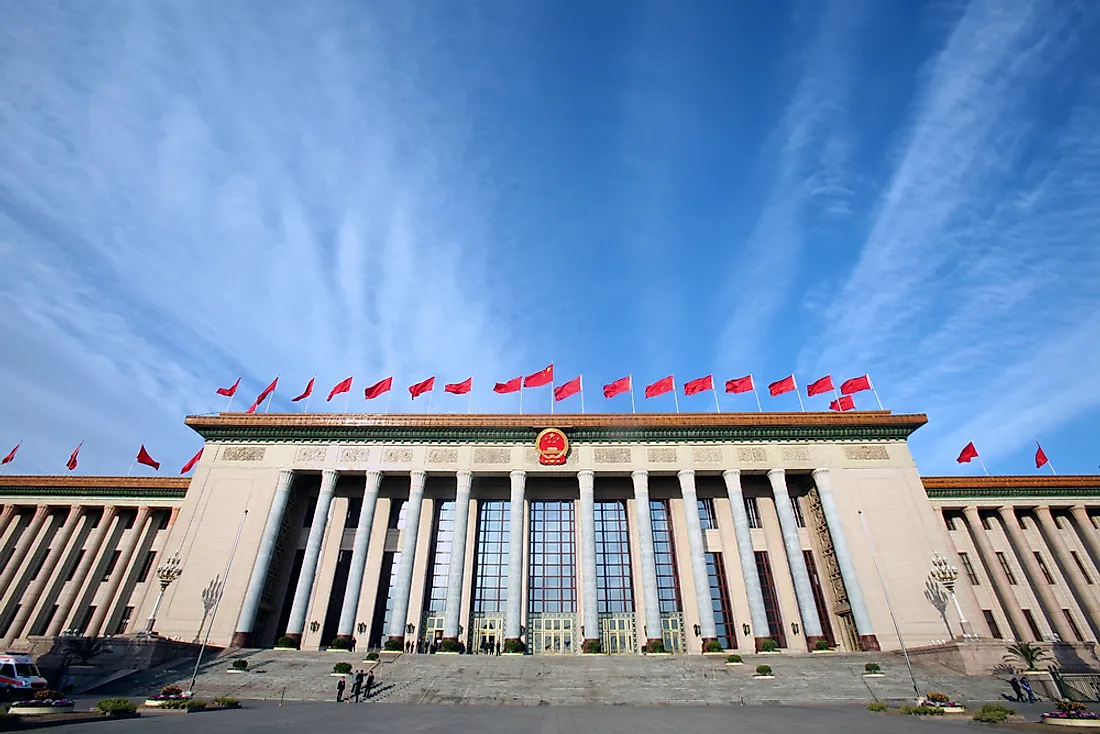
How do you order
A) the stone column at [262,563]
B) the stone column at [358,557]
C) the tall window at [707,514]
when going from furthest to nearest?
1. the tall window at [707,514]
2. the stone column at [358,557]
3. the stone column at [262,563]

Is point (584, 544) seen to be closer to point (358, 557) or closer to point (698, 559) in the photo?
point (698, 559)

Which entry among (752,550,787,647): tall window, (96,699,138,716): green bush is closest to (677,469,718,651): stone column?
(752,550,787,647): tall window

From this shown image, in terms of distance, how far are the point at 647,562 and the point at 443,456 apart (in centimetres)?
1649

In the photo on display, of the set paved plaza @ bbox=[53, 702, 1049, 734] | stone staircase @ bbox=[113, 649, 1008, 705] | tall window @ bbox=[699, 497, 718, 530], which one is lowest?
paved plaza @ bbox=[53, 702, 1049, 734]

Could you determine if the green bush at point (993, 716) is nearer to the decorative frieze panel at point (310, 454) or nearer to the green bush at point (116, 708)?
the green bush at point (116, 708)

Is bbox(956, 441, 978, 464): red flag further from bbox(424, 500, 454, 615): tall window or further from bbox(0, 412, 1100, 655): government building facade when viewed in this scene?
bbox(424, 500, 454, 615): tall window

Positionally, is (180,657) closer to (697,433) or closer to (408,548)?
(408,548)

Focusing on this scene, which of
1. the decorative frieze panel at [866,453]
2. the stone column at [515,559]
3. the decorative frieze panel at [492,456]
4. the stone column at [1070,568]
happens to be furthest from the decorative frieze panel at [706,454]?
the stone column at [1070,568]

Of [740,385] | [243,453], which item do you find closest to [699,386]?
[740,385]

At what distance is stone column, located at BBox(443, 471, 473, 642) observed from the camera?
35.5 metres

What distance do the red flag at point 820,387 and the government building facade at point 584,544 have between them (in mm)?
2303

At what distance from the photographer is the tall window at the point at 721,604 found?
1471 inches

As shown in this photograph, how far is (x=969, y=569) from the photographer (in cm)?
4256

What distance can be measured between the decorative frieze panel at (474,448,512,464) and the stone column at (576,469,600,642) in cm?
549
